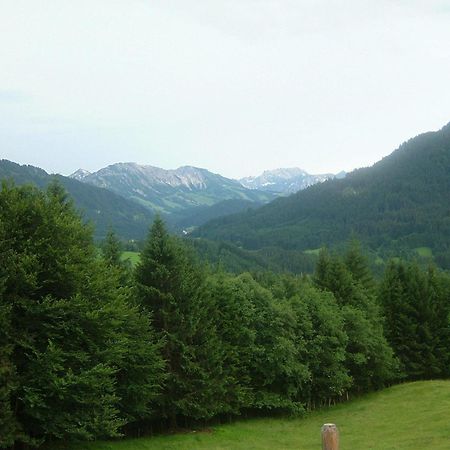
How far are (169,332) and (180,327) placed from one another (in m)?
0.95

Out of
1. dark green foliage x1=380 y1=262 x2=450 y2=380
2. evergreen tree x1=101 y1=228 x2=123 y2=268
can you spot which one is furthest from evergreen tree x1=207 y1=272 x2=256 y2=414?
dark green foliage x1=380 y1=262 x2=450 y2=380

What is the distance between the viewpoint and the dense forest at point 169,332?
2869 cm

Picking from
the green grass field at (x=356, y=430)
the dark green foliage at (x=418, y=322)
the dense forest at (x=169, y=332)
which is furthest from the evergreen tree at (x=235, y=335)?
the dark green foliage at (x=418, y=322)

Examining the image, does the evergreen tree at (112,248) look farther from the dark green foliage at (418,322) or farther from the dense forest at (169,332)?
the dark green foliage at (418,322)

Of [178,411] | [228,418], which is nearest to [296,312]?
[228,418]

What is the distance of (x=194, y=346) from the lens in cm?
4144

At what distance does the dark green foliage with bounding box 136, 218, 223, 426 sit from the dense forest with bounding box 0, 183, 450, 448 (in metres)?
0.11

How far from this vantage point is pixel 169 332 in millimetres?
41031

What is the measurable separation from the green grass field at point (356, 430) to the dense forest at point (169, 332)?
1.91 meters

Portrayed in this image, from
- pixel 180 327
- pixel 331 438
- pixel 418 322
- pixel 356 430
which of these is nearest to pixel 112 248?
pixel 180 327

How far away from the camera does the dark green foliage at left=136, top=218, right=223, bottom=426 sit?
132 ft

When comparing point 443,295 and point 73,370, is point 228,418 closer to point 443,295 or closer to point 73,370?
point 73,370

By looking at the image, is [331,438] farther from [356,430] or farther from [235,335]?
[235,335]

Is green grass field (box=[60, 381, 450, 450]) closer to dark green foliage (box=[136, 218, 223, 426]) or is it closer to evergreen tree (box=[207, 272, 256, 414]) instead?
dark green foliage (box=[136, 218, 223, 426])
